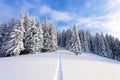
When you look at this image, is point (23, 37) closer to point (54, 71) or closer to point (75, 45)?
point (75, 45)

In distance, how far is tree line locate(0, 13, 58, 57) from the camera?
1302 inches

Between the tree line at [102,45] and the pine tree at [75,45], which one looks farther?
the tree line at [102,45]

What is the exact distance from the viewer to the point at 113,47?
A: 72812 mm

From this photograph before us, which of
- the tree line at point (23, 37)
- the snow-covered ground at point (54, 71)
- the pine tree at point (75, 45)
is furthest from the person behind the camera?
the pine tree at point (75, 45)

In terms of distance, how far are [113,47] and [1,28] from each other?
58387mm

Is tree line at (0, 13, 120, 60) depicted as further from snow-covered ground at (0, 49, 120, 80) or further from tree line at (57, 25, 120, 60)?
snow-covered ground at (0, 49, 120, 80)

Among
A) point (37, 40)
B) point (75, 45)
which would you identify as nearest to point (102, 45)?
point (75, 45)

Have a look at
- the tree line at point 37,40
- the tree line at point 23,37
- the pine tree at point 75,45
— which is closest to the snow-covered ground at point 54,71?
the tree line at point 23,37

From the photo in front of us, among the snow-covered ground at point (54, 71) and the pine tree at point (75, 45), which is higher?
the pine tree at point (75, 45)

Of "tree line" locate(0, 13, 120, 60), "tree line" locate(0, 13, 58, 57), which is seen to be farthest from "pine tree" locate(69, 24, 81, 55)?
"tree line" locate(0, 13, 58, 57)

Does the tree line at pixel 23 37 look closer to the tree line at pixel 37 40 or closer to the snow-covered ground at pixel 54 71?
the tree line at pixel 37 40

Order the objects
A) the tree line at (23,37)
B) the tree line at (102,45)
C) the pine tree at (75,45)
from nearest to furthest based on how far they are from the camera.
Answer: the tree line at (23,37)
the pine tree at (75,45)
the tree line at (102,45)

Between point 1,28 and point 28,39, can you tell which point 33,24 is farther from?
point 1,28

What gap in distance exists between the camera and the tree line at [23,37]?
33062 millimetres
